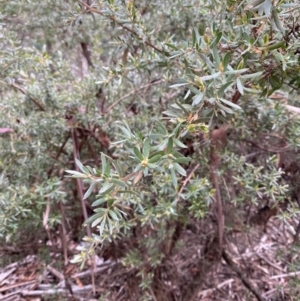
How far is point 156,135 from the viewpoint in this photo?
1.97 feet

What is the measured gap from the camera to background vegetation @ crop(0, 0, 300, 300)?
0.70 meters

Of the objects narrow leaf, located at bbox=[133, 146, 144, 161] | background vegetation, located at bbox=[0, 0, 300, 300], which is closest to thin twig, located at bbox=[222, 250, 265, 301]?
background vegetation, located at bbox=[0, 0, 300, 300]

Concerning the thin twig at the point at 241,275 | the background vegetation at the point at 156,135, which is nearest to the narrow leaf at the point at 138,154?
the background vegetation at the point at 156,135

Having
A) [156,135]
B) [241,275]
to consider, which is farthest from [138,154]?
[241,275]

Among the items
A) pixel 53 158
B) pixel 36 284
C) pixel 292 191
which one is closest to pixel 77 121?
pixel 53 158

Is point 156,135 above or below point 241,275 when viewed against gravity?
above

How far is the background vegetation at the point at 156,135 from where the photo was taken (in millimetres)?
696

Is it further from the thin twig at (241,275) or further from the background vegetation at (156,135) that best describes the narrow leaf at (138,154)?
the thin twig at (241,275)

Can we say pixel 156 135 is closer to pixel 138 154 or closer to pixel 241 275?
pixel 138 154

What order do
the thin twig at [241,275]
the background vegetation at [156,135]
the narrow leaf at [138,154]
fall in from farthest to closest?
the thin twig at [241,275] < the background vegetation at [156,135] < the narrow leaf at [138,154]

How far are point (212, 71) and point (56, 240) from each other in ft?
3.37

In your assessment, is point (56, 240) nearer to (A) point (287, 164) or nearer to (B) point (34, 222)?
(B) point (34, 222)

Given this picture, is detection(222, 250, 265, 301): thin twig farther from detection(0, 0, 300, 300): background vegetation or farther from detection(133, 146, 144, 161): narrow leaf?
detection(133, 146, 144, 161): narrow leaf

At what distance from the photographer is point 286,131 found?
1052 millimetres
